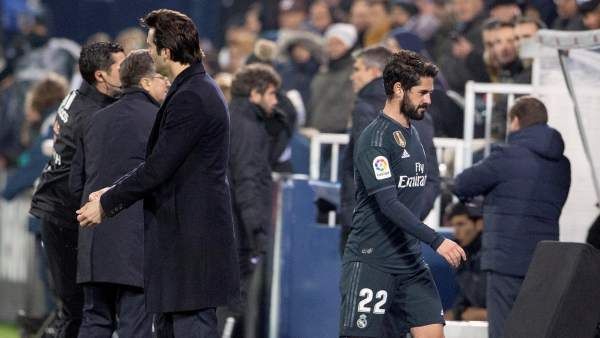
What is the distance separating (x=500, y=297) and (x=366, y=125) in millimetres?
1412

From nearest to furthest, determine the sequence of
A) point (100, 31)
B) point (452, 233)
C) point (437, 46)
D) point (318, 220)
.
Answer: point (452, 233)
point (318, 220)
point (437, 46)
point (100, 31)

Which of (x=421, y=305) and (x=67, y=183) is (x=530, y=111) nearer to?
(x=421, y=305)

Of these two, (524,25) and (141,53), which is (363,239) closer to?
(141,53)

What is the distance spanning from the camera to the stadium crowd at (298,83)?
8.80 metres

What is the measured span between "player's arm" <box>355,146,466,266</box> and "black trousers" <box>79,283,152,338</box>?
1602 mm

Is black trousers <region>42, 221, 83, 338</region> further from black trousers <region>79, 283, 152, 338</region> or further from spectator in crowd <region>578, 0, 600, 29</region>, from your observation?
spectator in crowd <region>578, 0, 600, 29</region>

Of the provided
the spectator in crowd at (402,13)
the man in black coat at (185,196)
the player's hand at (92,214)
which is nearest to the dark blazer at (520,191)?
the man in black coat at (185,196)

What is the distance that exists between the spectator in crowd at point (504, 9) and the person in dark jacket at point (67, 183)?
4823 millimetres

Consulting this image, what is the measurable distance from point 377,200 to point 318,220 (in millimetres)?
3348

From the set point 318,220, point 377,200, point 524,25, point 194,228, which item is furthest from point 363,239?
point 524,25

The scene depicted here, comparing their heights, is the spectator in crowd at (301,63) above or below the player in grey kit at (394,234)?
above

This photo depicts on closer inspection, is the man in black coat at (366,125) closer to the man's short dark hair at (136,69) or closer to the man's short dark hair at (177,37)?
the man's short dark hair at (136,69)

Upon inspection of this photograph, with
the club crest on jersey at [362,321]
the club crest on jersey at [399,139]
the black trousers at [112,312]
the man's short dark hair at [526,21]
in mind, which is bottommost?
the black trousers at [112,312]

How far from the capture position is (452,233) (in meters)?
9.73
